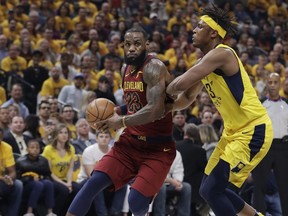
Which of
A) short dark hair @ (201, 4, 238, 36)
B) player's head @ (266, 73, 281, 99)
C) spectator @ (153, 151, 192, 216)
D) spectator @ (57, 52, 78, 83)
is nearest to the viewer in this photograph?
short dark hair @ (201, 4, 238, 36)

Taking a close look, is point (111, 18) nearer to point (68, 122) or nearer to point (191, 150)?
point (68, 122)

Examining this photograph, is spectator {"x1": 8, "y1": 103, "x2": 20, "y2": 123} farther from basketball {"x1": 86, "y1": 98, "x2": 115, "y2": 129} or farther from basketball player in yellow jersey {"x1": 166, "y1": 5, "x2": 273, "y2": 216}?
basketball player in yellow jersey {"x1": 166, "y1": 5, "x2": 273, "y2": 216}

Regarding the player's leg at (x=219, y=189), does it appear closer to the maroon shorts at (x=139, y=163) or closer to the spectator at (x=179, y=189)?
the maroon shorts at (x=139, y=163)

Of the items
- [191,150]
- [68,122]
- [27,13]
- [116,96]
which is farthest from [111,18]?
[191,150]

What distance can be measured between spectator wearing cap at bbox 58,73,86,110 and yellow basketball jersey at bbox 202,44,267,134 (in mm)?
6444

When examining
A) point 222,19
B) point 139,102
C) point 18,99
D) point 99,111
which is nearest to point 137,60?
point 139,102

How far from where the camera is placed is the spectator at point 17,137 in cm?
1070

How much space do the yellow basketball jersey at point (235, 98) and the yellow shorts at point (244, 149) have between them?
0.08 metres

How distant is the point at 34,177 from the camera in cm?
998

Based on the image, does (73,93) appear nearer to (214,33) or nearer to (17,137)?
(17,137)

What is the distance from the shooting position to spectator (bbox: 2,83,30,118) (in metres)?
12.3

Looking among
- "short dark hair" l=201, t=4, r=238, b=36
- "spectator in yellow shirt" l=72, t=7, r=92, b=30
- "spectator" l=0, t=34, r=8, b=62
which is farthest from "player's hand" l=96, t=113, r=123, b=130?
"spectator in yellow shirt" l=72, t=7, r=92, b=30

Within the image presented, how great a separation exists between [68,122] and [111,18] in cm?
650

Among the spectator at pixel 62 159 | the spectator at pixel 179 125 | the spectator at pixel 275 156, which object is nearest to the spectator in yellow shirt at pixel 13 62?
the spectator at pixel 179 125
